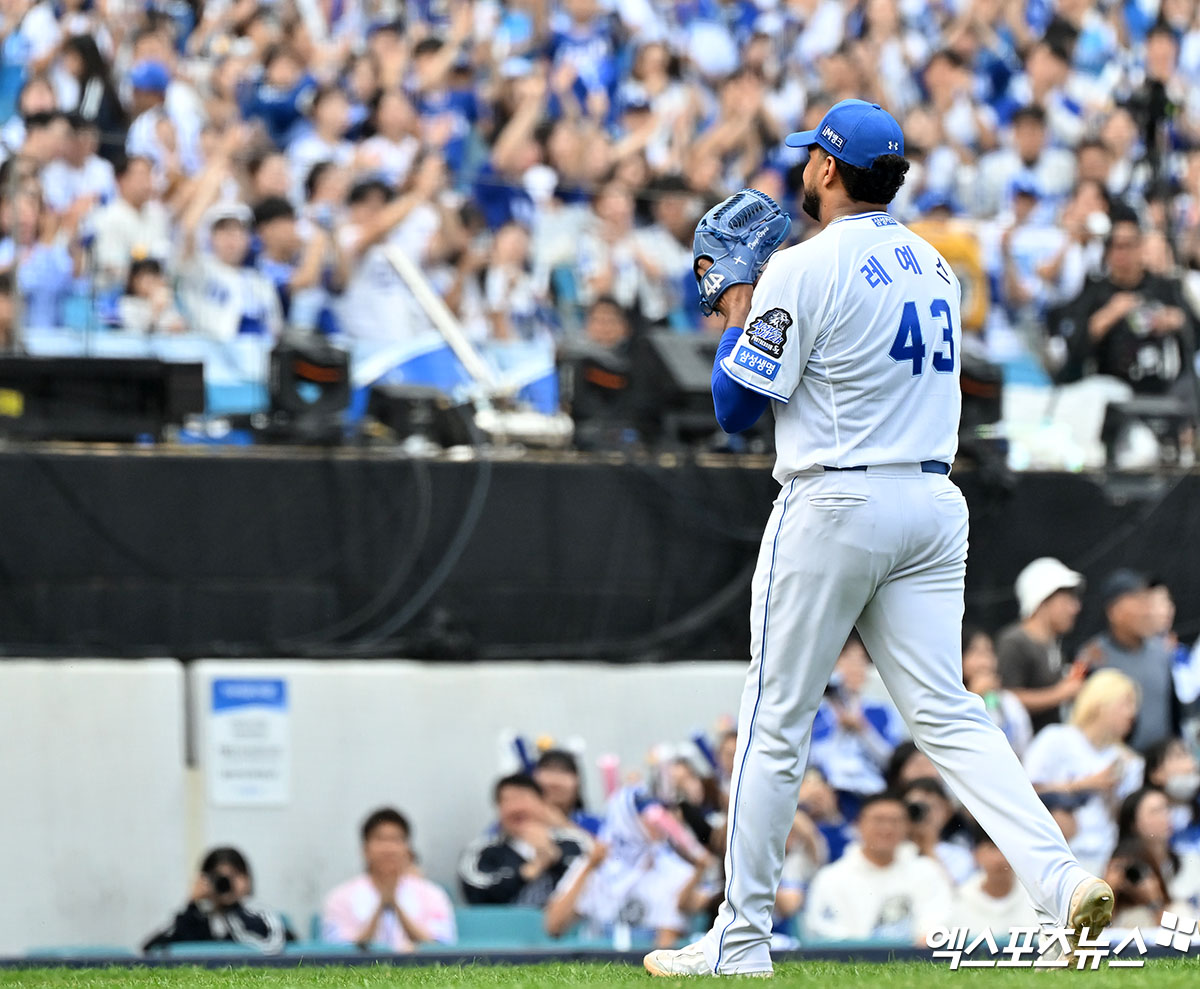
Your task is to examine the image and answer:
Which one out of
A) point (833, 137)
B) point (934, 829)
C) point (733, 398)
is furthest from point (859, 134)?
point (934, 829)

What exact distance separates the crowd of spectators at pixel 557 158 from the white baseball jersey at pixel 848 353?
16.5ft

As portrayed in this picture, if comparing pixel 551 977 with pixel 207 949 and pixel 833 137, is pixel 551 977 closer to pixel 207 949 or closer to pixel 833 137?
pixel 833 137

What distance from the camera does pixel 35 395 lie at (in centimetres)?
876

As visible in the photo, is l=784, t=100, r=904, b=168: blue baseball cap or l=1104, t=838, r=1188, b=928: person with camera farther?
l=1104, t=838, r=1188, b=928: person with camera

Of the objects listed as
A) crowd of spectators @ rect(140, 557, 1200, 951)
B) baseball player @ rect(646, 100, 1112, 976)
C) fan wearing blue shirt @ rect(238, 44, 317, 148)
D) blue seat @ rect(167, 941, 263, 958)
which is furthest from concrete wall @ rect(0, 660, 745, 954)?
baseball player @ rect(646, 100, 1112, 976)

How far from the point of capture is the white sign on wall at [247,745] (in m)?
8.78

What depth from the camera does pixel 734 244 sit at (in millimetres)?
4730

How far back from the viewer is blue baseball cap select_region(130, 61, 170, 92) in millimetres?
11227

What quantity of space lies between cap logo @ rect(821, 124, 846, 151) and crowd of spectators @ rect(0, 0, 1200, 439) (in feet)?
16.2

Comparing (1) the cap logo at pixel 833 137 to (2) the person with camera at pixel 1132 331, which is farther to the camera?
(2) the person with camera at pixel 1132 331

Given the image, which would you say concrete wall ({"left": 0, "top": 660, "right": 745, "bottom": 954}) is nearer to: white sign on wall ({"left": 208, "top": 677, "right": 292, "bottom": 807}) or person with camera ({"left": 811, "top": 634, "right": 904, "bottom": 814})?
white sign on wall ({"left": 208, "top": 677, "right": 292, "bottom": 807})

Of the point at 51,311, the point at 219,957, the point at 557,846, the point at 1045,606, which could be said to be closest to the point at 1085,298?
the point at 1045,606

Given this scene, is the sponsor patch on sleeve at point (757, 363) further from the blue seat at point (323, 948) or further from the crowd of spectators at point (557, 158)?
the crowd of spectators at point (557, 158)

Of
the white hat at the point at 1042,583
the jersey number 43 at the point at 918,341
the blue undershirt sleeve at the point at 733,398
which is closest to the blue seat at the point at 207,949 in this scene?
the blue undershirt sleeve at the point at 733,398
